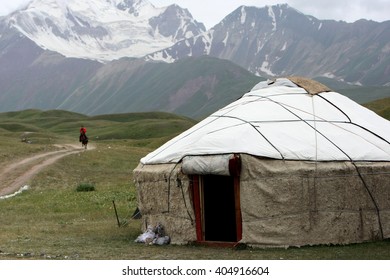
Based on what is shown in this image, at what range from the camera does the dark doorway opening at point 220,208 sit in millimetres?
12688

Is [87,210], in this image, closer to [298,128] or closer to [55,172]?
[298,128]

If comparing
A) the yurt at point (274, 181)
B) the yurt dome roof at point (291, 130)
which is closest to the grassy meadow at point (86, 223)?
the yurt at point (274, 181)

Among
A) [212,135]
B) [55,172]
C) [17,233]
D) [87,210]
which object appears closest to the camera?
[212,135]

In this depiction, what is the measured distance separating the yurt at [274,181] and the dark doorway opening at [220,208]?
20 millimetres

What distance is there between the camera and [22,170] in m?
29.3

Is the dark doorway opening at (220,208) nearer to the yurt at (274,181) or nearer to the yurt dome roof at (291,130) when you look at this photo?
the yurt at (274,181)

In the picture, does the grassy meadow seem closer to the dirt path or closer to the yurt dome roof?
the dirt path

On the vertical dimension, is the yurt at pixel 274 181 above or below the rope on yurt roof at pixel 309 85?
below

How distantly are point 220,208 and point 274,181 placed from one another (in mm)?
1663

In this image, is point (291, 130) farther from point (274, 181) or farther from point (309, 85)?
point (309, 85)

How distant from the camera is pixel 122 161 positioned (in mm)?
35219

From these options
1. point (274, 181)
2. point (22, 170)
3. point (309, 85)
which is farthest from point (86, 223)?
point (22, 170)

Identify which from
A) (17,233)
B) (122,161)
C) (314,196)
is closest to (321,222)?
(314,196)
